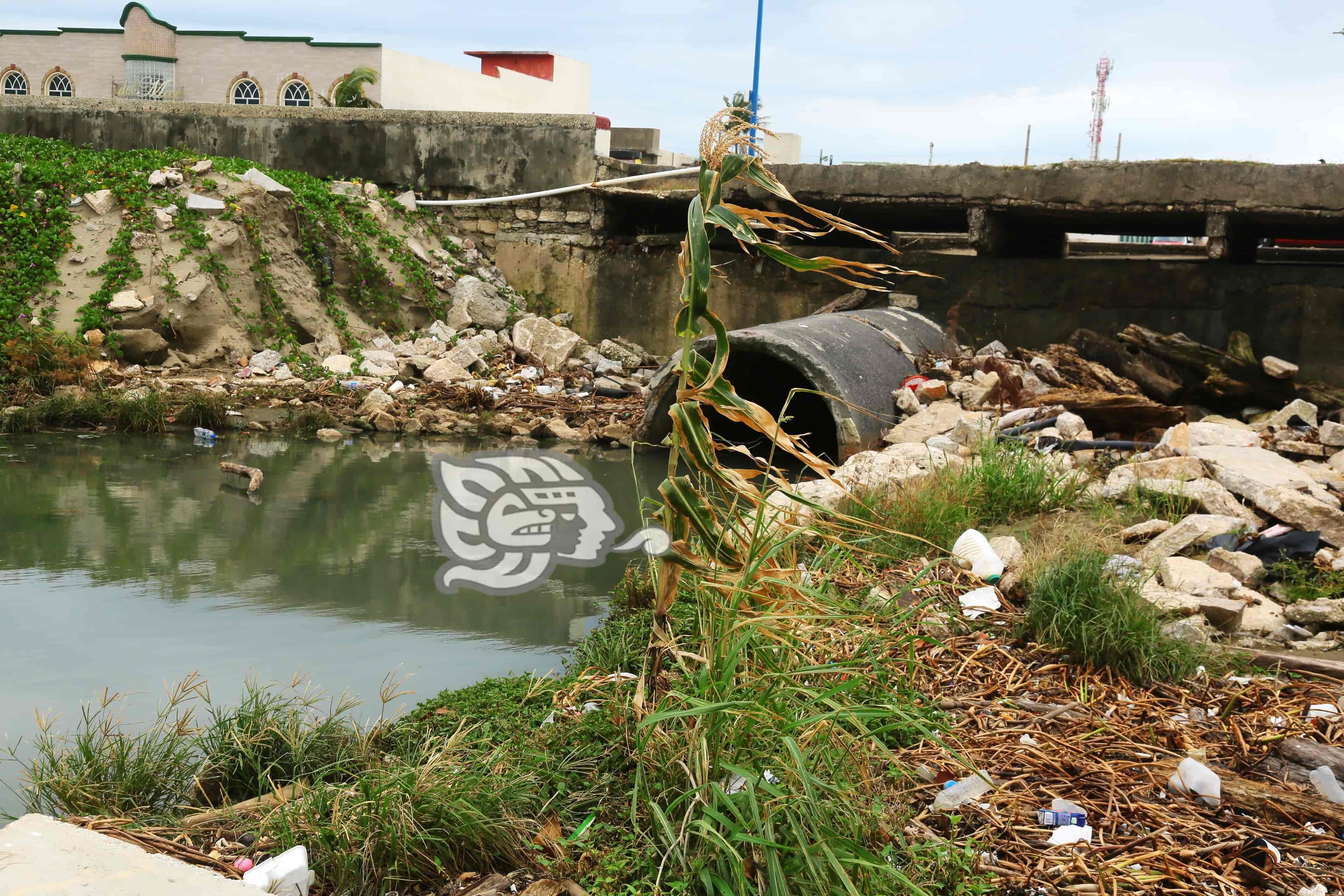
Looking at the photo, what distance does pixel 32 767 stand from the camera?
266 centimetres

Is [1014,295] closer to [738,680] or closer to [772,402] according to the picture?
[772,402]

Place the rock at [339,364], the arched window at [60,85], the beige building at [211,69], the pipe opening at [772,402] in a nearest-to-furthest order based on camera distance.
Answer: the pipe opening at [772,402], the rock at [339,364], the beige building at [211,69], the arched window at [60,85]

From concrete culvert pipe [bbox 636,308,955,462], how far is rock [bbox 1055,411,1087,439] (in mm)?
1078

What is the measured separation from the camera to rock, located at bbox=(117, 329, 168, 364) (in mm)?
9109

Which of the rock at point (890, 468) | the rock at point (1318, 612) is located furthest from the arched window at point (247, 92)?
the rock at point (1318, 612)

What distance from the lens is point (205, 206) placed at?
9906 millimetres

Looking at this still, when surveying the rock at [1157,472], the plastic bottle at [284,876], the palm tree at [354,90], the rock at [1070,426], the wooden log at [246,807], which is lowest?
the wooden log at [246,807]

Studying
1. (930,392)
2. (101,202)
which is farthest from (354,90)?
(930,392)

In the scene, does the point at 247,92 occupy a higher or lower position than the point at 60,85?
lower

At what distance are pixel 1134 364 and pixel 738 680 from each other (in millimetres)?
6806

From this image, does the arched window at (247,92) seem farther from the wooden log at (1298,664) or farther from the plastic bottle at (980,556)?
the wooden log at (1298,664)

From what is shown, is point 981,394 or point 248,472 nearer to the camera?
point 248,472

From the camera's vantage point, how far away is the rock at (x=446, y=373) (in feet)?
30.6

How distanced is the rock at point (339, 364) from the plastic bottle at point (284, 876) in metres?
7.78
